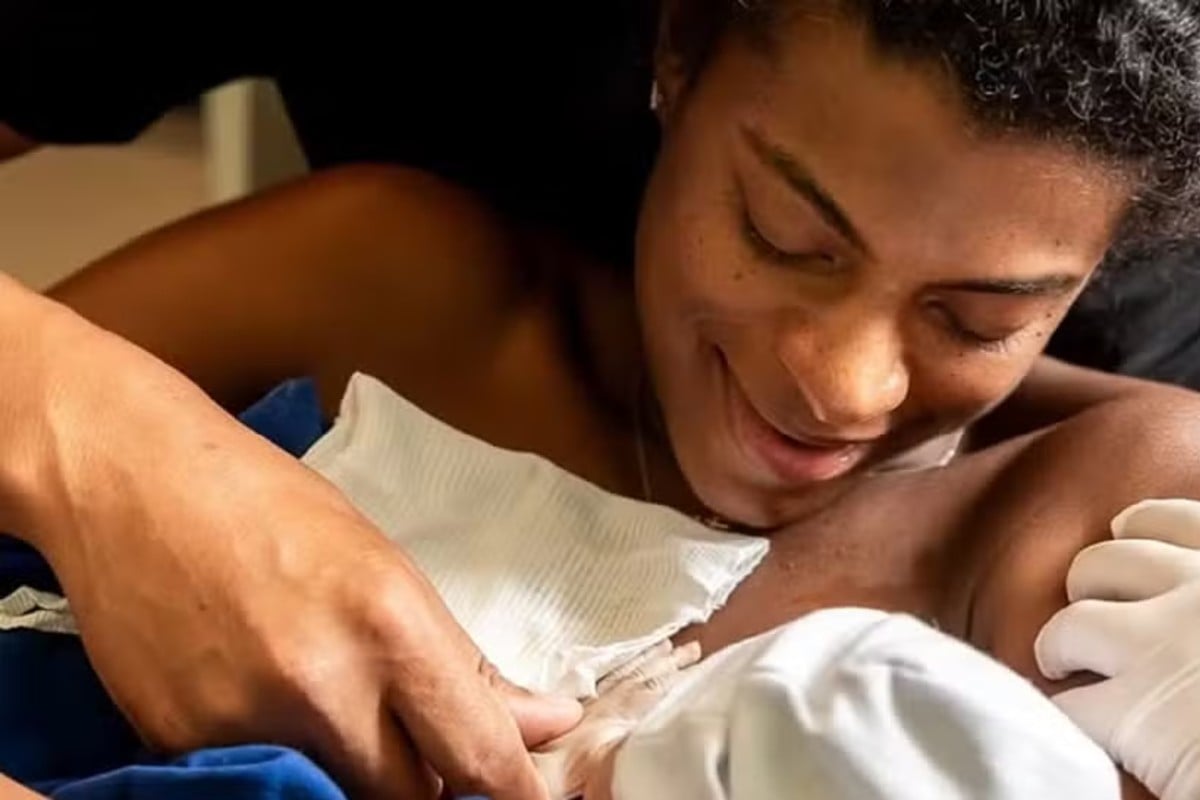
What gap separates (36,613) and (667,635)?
0.28m

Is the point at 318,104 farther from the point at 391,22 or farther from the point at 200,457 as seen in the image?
the point at 200,457

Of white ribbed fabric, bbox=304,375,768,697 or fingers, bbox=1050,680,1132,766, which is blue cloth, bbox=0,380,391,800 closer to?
white ribbed fabric, bbox=304,375,768,697

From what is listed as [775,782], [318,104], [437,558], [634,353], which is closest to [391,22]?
[318,104]

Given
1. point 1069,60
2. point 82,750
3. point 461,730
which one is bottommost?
point 82,750

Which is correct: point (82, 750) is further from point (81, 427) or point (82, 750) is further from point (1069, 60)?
point (1069, 60)

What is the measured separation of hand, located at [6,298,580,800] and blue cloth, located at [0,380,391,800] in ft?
0.07

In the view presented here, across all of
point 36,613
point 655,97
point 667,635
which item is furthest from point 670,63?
point 36,613

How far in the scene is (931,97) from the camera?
0.88 metres

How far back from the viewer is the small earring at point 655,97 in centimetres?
106

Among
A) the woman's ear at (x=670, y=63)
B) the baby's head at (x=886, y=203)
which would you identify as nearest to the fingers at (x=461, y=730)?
the baby's head at (x=886, y=203)

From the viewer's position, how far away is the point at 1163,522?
91cm

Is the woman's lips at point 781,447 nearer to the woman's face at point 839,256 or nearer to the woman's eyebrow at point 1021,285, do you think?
the woman's face at point 839,256

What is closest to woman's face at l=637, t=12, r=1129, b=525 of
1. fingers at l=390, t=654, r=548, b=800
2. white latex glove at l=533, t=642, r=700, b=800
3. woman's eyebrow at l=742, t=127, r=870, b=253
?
woman's eyebrow at l=742, t=127, r=870, b=253

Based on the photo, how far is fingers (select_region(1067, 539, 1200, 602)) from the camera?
34.0 inches
